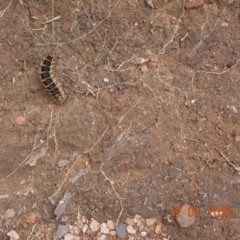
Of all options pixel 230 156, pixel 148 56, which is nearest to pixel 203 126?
pixel 230 156

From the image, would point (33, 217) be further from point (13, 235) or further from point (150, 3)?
point (150, 3)

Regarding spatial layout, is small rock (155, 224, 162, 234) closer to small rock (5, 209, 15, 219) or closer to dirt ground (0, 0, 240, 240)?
dirt ground (0, 0, 240, 240)

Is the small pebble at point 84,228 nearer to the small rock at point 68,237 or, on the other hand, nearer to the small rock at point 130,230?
the small rock at point 68,237

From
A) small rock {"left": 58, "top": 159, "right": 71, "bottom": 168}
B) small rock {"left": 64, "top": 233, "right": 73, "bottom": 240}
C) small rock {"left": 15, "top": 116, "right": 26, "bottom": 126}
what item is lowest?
small rock {"left": 64, "top": 233, "right": 73, "bottom": 240}

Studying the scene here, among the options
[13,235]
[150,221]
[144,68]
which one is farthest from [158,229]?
[144,68]

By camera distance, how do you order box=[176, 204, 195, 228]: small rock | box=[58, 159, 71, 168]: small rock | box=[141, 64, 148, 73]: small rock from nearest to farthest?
box=[176, 204, 195, 228]: small rock, box=[58, 159, 71, 168]: small rock, box=[141, 64, 148, 73]: small rock

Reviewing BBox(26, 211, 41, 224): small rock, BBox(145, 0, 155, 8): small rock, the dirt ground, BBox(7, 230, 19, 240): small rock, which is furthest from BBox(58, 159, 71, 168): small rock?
BBox(145, 0, 155, 8): small rock

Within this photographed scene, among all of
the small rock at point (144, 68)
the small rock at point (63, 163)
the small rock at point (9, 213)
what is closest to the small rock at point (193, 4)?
the small rock at point (144, 68)

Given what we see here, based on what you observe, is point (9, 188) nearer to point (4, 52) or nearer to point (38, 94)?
point (38, 94)
